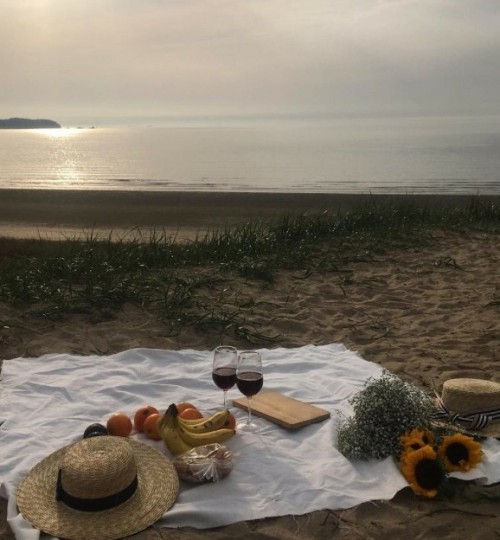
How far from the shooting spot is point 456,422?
3779 mm

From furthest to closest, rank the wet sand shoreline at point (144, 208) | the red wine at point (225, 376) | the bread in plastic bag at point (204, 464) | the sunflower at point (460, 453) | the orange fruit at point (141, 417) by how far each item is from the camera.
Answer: the wet sand shoreline at point (144, 208) < the orange fruit at point (141, 417) < the red wine at point (225, 376) < the sunflower at point (460, 453) < the bread in plastic bag at point (204, 464)

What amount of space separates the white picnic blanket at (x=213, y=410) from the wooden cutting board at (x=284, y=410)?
50 millimetres

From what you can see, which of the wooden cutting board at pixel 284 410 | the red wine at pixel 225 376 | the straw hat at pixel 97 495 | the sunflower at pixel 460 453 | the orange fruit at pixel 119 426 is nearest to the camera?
the straw hat at pixel 97 495

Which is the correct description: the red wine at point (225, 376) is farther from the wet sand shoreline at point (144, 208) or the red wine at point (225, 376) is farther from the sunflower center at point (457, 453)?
the wet sand shoreline at point (144, 208)

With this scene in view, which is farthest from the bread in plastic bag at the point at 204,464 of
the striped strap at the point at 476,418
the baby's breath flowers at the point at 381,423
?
the striped strap at the point at 476,418

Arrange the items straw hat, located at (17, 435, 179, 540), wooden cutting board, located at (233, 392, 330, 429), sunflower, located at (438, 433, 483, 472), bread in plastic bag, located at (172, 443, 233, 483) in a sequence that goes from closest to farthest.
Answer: straw hat, located at (17, 435, 179, 540) < bread in plastic bag, located at (172, 443, 233, 483) < sunflower, located at (438, 433, 483, 472) < wooden cutting board, located at (233, 392, 330, 429)

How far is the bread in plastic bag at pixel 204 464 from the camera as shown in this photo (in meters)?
3.11

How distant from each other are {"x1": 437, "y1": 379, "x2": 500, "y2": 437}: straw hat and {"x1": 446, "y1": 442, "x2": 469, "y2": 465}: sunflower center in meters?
0.53

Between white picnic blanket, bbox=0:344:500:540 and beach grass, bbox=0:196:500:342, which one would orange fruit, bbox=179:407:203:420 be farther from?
beach grass, bbox=0:196:500:342

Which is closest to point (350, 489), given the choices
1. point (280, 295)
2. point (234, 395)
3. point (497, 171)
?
point (234, 395)

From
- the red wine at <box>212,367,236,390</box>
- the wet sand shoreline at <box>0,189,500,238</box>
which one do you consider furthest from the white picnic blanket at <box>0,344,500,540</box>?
the wet sand shoreline at <box>0,189,500,238</box>

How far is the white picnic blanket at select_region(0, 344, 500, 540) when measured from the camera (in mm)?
3064

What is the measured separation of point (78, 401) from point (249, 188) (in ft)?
86.9

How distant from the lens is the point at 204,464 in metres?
3.12
